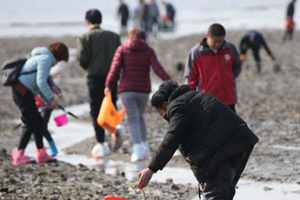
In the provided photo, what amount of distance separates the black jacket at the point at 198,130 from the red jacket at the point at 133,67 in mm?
4540

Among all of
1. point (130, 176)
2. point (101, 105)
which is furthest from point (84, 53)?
point (130, 176)

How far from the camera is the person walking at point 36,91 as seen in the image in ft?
34.9

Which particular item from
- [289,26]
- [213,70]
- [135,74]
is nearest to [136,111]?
[135,74]

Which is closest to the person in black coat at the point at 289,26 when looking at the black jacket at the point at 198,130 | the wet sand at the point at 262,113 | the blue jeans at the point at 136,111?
the wet sand at the point at 262,113

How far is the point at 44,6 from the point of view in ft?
255

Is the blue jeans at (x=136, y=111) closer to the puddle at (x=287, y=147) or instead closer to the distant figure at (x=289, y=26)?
the puddle at (x=287, y=147)

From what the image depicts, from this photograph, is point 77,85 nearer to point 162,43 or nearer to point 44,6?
point 162,43

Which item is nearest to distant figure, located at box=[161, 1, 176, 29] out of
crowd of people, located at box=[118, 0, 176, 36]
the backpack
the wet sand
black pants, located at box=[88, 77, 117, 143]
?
crowd of people, located at box=[118, 0, 176, 36]

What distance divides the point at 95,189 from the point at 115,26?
3843 centimetres

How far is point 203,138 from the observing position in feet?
22.4

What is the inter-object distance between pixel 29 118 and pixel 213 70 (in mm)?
2560

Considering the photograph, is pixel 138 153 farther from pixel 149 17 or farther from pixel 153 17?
pixel 153 17

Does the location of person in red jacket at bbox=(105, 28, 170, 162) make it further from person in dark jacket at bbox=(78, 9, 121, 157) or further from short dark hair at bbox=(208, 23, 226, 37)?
short dark hair at bbox=(208, 23, 226, 37)

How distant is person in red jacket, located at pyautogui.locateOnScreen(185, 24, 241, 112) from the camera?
31.6 ft
